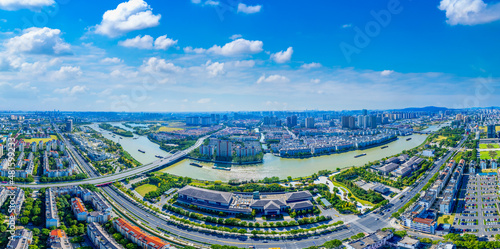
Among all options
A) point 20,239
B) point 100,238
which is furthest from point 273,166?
point 20,239

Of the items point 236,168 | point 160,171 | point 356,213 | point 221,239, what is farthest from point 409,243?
point 160,171

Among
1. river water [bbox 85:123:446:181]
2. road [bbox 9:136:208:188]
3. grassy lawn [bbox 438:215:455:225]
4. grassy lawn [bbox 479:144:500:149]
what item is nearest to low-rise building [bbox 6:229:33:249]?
road [bbox 9:136:208:188]

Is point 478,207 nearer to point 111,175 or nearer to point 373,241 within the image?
point 373,241

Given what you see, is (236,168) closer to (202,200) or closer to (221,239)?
(202,200)

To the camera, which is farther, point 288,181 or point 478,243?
point 288,181

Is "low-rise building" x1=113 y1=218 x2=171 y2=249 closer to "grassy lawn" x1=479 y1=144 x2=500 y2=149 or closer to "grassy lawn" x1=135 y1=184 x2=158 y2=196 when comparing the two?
"grassy lawn" x1=135 y1=184 x2=158 y2=196

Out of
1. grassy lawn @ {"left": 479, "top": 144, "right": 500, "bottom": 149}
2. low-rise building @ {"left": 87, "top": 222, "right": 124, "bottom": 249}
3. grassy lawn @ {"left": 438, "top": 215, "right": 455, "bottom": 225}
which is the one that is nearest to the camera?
low-rise building @ {"left": 87, "top": 222, "right": 124, "bottom": 249}
